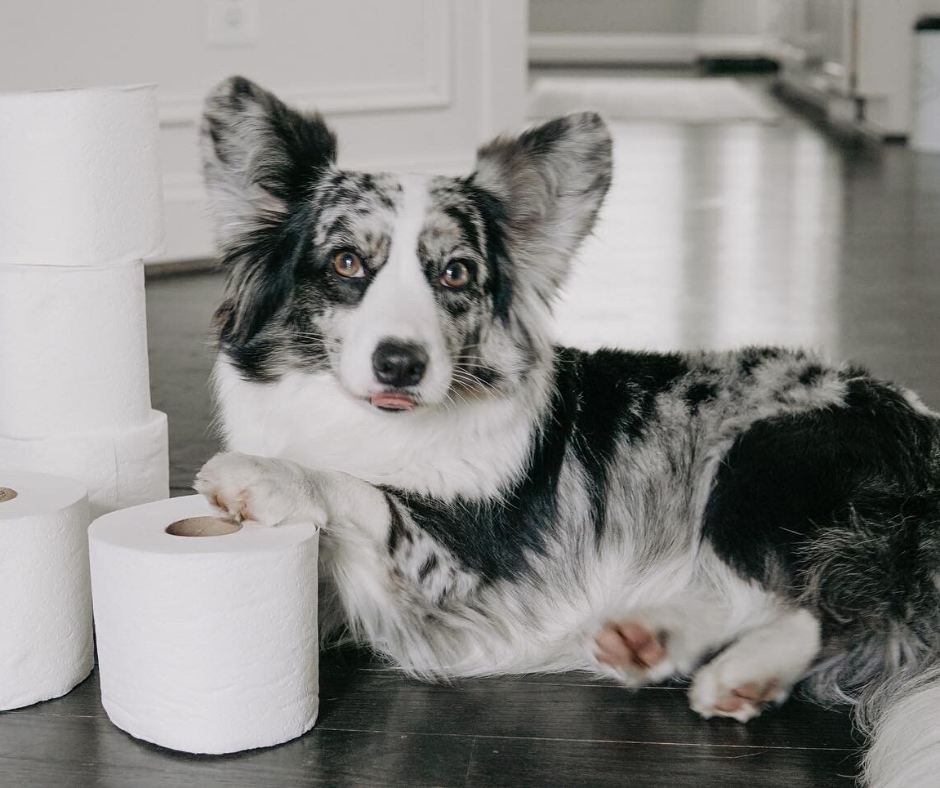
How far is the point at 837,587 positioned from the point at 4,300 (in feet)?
4.61

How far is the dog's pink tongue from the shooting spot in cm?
184

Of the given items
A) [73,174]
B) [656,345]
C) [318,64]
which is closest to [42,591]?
[73,174]

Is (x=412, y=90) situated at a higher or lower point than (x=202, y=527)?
higher

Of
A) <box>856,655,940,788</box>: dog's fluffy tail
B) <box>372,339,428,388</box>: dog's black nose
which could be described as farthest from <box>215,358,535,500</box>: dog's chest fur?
<box>856,655,940,788</box>: dog's fluffy tail

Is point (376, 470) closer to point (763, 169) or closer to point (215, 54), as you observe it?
point (215, 54)

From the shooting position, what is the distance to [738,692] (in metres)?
1.81

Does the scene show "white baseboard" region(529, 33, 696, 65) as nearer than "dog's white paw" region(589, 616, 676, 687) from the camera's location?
No

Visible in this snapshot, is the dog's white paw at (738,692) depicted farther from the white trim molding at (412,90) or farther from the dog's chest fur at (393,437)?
the white trim molding at (412,90)

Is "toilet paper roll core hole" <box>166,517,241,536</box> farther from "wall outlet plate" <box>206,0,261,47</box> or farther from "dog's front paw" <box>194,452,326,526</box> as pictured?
"wall outlet plate" <box>206,0,261,47</box>

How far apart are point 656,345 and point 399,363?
2413 mm

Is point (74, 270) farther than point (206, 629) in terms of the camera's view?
Yes

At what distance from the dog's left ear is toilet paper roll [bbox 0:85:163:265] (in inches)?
22.8

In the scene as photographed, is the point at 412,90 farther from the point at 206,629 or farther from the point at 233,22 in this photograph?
the point at 206,629

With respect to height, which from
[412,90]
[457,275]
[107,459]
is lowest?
[107,459]
